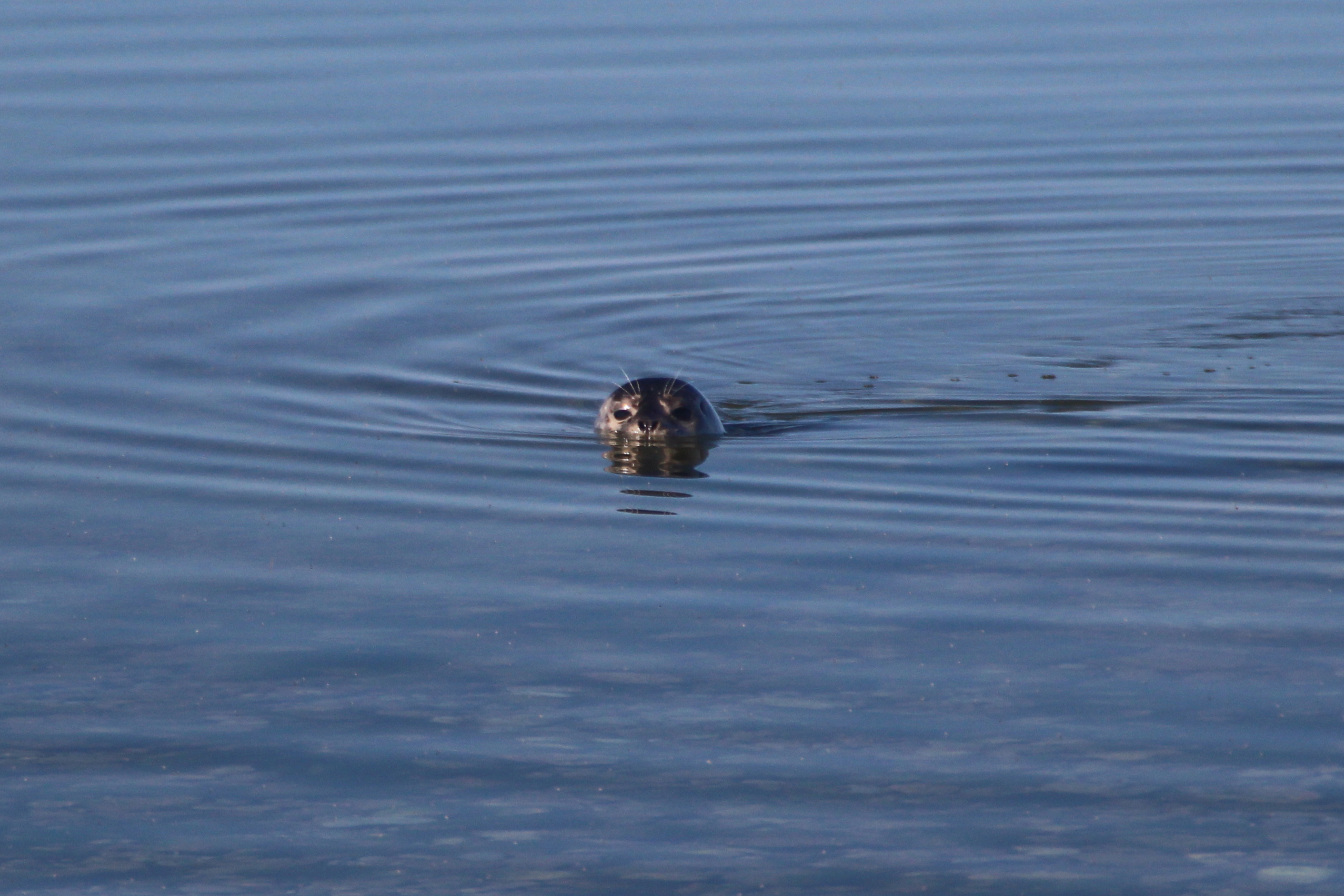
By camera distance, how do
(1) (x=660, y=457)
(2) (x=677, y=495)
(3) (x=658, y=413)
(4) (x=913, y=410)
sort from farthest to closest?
(4) (x=913, y=410), (3) (x=658, y=413), (1) (x=660, y=457), (2) (x=677, y=495)

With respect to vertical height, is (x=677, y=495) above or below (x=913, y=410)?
below

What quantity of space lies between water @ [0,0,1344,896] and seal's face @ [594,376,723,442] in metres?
0.27

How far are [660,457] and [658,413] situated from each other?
0.33 metres

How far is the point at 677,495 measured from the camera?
35.5 feet

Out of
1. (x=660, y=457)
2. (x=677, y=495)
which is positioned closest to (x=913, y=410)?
(x=660, y=457)

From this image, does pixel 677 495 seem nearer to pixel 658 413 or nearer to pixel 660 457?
pixel 660 457

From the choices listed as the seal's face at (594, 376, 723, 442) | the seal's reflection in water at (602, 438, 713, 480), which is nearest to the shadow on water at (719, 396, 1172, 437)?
the seal's face at (594, 376, 723, 442)

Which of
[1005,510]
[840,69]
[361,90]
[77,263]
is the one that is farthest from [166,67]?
[1005,510]

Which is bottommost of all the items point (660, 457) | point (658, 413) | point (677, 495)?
point (677, 495)

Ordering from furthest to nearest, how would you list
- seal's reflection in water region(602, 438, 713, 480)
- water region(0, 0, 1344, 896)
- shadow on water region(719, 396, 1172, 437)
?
1. shadow on water region(719, 396, 1172, 437)
2. seal's reflection in water region(602, 438, 713, 480)
3. water region(0, 0, 1344, 896)

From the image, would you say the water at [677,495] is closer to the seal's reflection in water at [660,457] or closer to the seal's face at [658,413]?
the seal's reflection in water at [660,457]

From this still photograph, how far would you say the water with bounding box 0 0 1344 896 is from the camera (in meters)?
6.62

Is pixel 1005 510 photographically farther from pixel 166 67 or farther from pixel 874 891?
pixel 166 67

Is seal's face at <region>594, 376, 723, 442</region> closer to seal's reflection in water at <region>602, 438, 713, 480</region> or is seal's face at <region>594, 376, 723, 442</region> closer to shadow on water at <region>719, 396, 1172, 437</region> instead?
seal's reflection in water at <region>602, 438, 713, 480</region>
